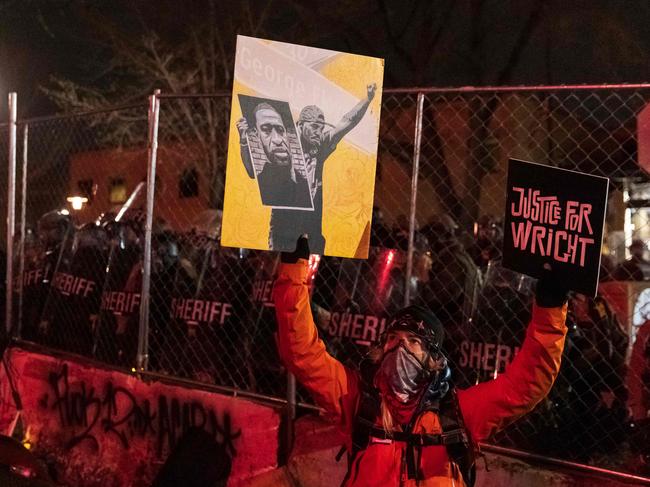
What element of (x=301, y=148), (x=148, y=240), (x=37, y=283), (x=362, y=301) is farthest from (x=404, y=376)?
(x=37, y=283)

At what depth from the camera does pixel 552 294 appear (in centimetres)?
294

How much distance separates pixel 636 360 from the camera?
5.13 meters

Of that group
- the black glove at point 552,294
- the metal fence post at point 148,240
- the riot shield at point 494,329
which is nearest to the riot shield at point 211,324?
the metal fence post at point 148,240

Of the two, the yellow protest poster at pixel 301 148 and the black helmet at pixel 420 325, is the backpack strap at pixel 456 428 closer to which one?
the black helmet at pixel 420 325

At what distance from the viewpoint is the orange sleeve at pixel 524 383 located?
295 cm

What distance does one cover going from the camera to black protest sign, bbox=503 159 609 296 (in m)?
2.97

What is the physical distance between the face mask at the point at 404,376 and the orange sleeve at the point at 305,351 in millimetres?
249

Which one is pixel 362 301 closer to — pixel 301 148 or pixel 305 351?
pixel 301 148

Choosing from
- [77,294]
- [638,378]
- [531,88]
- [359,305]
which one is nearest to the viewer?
[531,88]

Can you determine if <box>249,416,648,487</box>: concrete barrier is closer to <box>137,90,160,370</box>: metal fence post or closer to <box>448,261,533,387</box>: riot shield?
<box>448,261,533,387</box>: riot shield

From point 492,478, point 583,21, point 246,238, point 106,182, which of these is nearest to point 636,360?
point 492,478

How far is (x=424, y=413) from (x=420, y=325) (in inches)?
13.9

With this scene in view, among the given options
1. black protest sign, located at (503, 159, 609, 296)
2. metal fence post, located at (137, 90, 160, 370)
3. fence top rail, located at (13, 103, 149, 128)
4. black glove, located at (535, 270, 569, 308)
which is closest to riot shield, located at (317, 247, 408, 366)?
metal fence post, located at (137, 90, 160, 370)

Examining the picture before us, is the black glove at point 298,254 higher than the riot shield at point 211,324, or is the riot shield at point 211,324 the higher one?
the black glove at point 298,254
